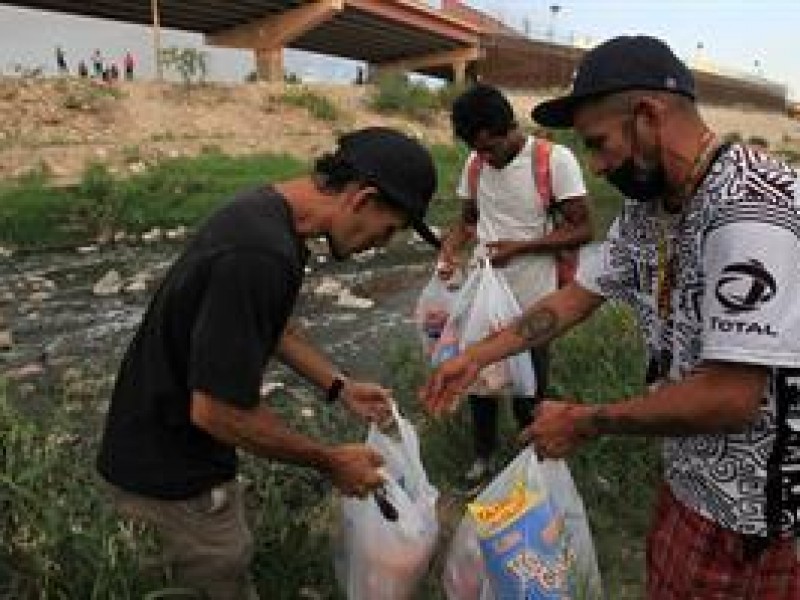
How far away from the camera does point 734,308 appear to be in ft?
6.44

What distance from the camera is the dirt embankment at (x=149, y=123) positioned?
42.2 feet

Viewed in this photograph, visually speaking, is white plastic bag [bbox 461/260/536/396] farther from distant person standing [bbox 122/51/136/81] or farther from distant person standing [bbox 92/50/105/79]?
distant person standing [bbox 92/50/105/79]

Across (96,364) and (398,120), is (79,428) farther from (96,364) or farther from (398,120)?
(398,120)

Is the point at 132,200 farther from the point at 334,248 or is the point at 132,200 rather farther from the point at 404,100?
the point at 334,248

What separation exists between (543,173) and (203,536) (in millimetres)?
2193

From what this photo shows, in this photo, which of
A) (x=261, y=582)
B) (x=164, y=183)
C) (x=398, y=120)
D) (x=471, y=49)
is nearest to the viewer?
(x=261, y=582)

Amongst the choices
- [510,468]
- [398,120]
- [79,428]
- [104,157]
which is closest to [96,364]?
[79,428]

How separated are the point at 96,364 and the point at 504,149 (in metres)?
3.64

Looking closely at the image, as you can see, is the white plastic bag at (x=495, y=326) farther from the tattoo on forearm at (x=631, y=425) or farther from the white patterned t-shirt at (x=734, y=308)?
the tattoo on forearm at (x=631, y=425)

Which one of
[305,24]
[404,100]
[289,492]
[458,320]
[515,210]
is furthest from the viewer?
[305,24]

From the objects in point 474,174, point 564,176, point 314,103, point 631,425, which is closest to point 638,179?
point 631,425

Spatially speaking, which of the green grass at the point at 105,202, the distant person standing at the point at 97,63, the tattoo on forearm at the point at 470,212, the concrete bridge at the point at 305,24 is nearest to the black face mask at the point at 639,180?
the tattoo on forearm at the point at 470,212

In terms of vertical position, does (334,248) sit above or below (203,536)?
above

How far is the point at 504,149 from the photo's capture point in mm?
4250
